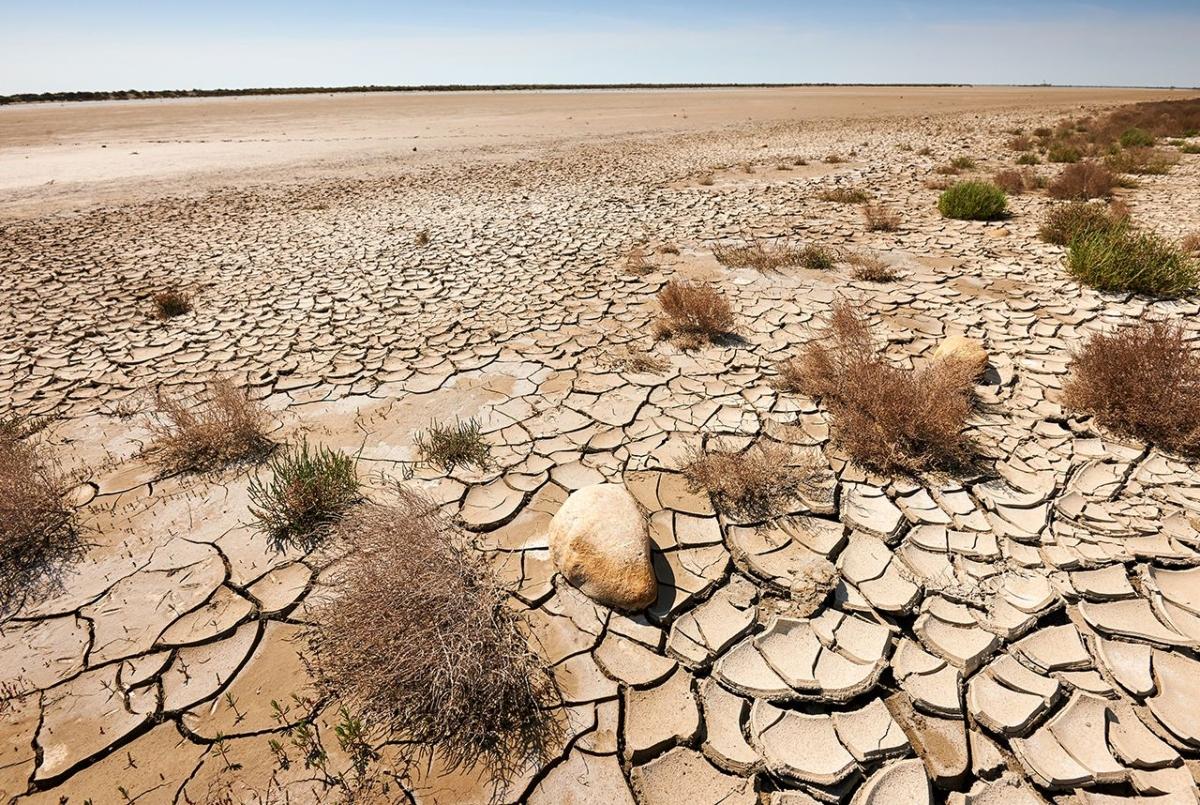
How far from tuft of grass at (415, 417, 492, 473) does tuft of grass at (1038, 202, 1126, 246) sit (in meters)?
6.87

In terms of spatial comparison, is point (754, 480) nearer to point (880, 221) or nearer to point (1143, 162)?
point (880, 221)

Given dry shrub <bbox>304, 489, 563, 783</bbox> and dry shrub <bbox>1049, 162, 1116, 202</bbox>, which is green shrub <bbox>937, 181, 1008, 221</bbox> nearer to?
dry shrub <bbox>1049, 162, 1116, 202</bbox>

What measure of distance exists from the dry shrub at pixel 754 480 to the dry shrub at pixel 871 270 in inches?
139

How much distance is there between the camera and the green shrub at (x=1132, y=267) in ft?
16.0

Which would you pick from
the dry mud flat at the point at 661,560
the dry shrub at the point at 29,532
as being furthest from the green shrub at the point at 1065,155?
the dry shrub at the point at 29,532

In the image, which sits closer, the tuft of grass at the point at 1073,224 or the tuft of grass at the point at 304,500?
the tuft of grass at the point at 304,500

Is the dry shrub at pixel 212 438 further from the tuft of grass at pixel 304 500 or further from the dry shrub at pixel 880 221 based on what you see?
the dry shrub at pixel 880 221

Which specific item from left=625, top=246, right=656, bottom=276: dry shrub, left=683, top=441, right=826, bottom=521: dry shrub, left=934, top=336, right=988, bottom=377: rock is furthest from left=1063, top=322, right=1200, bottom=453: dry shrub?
left=625, top=246, right=656, bottom=276: dry shrub

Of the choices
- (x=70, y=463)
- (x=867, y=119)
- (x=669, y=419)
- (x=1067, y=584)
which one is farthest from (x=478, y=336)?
(x=867, y=119)

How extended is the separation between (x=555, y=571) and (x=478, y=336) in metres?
2.93

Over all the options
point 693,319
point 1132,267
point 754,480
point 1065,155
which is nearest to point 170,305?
point 693,319

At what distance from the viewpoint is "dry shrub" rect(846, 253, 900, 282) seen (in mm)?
5770

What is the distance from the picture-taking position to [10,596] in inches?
97.9

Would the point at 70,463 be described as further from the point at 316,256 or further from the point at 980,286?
the point at 980,286
